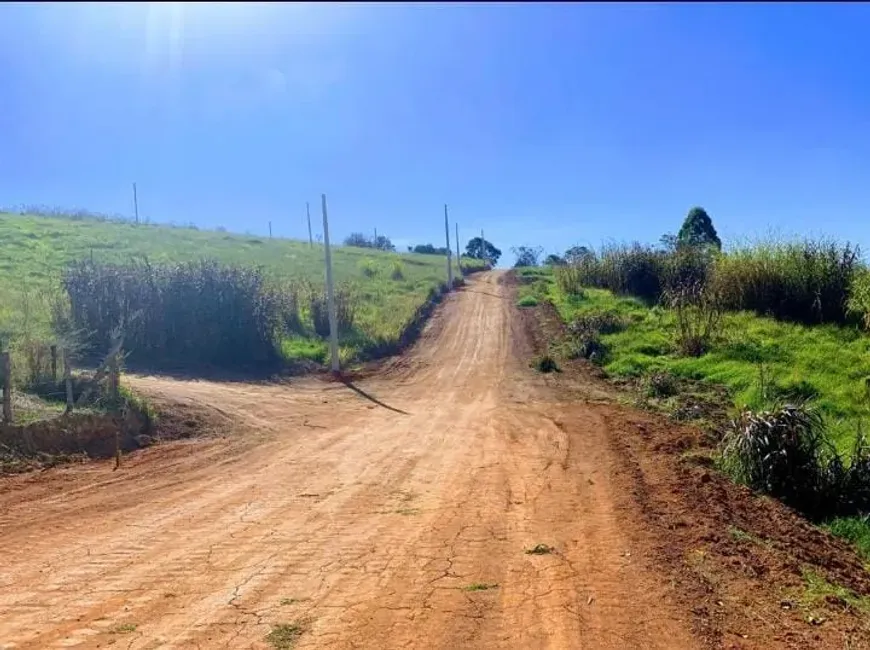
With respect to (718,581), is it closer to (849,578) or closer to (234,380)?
(849,578)

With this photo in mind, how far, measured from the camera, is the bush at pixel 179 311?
17.2m

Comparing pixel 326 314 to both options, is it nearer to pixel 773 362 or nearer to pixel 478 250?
pixel 773 362

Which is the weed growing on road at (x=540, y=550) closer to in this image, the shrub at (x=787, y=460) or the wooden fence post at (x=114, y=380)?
the shrub at (x=787, y=460)

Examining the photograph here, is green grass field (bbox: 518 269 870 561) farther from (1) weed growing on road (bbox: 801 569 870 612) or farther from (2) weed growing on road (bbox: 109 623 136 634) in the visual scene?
(2) weed growing on road (bbox: 109 623 136 634)

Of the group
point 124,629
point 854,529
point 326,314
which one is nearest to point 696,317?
point 854,529

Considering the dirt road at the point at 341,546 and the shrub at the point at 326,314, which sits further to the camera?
the shrub at the point at 326,314

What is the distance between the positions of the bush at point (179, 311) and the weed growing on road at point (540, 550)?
13.5 metres

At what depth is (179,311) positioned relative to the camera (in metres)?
18.4

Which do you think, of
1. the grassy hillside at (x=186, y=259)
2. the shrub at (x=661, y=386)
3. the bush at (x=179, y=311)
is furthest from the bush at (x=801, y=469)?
the grassy hillside at (x=186, y=259)

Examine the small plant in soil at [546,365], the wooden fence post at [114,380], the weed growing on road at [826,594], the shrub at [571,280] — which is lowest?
the weed growing on road at [826,594]

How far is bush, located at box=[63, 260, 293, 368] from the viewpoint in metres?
17.2

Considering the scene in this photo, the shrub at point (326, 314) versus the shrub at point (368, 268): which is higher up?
the shrub at point (368, 268)

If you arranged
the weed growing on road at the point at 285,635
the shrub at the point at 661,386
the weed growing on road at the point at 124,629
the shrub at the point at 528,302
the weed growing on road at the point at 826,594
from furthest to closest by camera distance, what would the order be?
the shrub at the point at 528,302 < the shrub at the point at 661,386 < the weed growing on road at the point at 826,594 < the weed growing on road at the point at 124,629 < the weed growing on road at the point at 285,635

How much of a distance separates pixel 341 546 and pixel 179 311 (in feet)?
45.3
